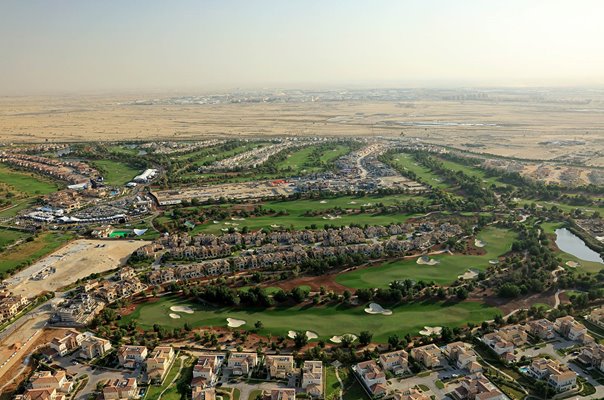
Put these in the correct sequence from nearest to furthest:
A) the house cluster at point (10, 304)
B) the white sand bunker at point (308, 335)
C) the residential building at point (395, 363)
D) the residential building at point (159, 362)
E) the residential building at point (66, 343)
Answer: the residential building at point (159, 362) < the residential building at point (395, 363) < the residential building at point (66, 343) < the white sand bunker at point (308, 335) < the house cluster at point (10, 304)

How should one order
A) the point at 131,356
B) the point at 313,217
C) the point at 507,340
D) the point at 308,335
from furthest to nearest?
the point at 313,217 < the point at 308,335 < the point at 507,340 < the point at 131,356

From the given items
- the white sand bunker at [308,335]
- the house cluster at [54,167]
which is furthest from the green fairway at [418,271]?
the house cluster at [54,167]

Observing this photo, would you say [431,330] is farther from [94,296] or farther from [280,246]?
[94,296]

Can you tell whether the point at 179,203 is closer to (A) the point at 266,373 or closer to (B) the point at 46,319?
(B) the point at 46,319

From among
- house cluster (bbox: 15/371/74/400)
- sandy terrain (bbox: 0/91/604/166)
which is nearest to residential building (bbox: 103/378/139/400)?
house cluster (bbox: 15/371/74/400)

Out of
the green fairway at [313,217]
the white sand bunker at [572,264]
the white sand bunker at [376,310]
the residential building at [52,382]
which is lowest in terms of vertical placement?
the white sand bunker at [376,310]

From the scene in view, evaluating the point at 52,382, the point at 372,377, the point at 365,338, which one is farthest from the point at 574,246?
the point at 52,382

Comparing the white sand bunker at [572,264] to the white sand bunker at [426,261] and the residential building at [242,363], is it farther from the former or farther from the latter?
the residential building at [242,363]

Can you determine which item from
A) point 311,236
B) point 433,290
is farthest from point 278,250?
point 433,290
